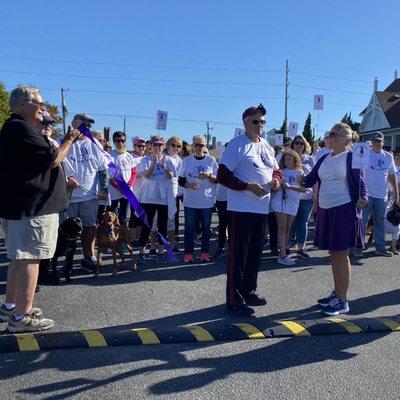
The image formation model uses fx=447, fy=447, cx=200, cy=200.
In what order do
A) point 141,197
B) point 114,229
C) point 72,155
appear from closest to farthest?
1. point 72,155
2. point 114,229
3. point 141,197

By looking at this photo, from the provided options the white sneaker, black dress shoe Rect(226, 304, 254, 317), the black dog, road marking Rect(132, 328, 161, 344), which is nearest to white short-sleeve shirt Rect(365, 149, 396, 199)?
the white sneaker

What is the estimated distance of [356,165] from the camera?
5.14 meters

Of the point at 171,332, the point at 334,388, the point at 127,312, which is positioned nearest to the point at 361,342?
the point at 334,388

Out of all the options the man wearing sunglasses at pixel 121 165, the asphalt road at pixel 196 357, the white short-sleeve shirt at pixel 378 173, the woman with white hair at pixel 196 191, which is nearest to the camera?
the asphalt road at pixel 196 357

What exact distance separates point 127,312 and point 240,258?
53.0 inches

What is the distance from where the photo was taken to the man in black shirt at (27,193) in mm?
3834

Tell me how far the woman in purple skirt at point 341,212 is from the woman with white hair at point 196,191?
2439mm

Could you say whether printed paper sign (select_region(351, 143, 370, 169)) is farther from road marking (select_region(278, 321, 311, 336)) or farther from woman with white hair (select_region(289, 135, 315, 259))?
road marking (select_region(278, 321, 311, 336))

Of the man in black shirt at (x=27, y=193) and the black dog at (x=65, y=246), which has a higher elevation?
the man in black shirt at (x=27, y=193)

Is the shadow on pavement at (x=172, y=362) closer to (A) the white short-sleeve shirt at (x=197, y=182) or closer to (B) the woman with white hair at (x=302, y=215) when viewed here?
(A) the white short-sleeve shirt at (x=197, y=182)

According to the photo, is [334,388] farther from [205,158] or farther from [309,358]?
[205,158]

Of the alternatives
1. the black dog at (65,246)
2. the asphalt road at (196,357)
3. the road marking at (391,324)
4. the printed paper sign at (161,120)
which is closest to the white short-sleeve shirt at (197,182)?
the asphalt road at (196,357)

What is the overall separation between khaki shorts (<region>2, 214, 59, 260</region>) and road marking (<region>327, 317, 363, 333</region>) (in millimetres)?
2971

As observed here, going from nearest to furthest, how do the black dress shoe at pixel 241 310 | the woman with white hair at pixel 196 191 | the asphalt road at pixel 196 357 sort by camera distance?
the asphalt road at pixel 196 357
the black dress shoe at pixel 241 310
the woman with white hair at pixel 196 191
